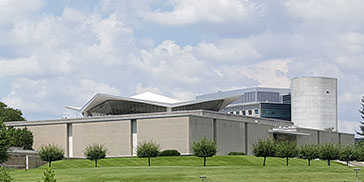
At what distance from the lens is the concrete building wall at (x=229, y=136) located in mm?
105062

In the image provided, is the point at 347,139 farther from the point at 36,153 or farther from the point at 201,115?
the point at 36,153

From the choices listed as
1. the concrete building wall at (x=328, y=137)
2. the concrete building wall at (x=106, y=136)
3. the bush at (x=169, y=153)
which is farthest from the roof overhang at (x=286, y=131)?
the concrete building wall at (x=106, y=136)

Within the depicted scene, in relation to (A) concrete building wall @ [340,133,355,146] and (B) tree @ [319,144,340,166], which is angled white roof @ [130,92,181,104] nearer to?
(B) tree @ [319,144,340,166]

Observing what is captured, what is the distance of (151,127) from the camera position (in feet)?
334

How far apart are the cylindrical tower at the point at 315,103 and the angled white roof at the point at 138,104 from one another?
69636mm

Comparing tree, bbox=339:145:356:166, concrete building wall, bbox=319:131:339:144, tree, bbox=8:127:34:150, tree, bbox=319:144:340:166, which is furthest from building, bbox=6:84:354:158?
tree, bbox=339:145:356:166

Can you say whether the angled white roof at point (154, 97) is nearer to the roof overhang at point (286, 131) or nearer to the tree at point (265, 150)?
the roof overhang at point (286, 131)

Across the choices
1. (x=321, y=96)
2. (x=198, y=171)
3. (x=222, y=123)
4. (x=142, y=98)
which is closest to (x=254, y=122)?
(x=222, y=123)

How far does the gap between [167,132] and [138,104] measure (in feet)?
64.1

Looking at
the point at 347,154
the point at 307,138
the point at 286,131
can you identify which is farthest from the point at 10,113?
the point at 347,154

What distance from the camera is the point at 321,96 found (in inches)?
7490

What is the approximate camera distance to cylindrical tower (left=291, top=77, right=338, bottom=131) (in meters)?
190

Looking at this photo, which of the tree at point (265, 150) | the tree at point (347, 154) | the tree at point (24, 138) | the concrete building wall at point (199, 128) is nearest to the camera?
the tree at point (265, 150)

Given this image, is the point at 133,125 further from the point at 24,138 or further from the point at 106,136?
the point at 24,138
